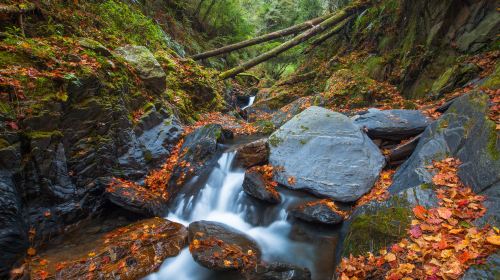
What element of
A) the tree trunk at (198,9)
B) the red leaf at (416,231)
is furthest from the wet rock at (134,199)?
the tree trunk at (198,9)

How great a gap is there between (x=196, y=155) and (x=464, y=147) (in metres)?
5.87

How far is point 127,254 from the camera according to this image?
474 cm

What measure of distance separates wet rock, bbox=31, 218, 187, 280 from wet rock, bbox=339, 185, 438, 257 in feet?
9.98

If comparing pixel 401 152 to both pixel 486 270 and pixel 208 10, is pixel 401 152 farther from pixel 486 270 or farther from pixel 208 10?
pixel 208 10

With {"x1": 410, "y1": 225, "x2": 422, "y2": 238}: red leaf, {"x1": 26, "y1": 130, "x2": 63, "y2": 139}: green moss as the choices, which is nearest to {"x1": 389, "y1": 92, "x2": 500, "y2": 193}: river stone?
{"x1": 410, "y1": 225, "x2": 422, "y2": 238}: red leaf

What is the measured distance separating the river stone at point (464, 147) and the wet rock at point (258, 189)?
2.41 meters

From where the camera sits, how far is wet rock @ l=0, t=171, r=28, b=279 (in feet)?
13.8

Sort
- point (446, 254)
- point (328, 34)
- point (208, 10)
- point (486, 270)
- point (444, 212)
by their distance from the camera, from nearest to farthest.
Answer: point (486, 270)
point (446, 254)
point (444, 212)
point (328, 34)
point (208, 10)

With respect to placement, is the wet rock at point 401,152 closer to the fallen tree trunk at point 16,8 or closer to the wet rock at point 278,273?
the wet rock at point 278,273

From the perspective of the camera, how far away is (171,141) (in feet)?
26.7

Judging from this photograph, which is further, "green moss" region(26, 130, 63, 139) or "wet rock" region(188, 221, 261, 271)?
"green moss" region(26, 130, 63, 139)

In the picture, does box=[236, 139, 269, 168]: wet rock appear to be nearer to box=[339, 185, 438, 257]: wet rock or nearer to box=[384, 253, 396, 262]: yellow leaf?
box=[339, 185, 438, 257]: wet rock

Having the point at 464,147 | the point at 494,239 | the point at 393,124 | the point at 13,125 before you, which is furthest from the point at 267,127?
the point at 494,239

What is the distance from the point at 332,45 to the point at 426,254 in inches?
549
